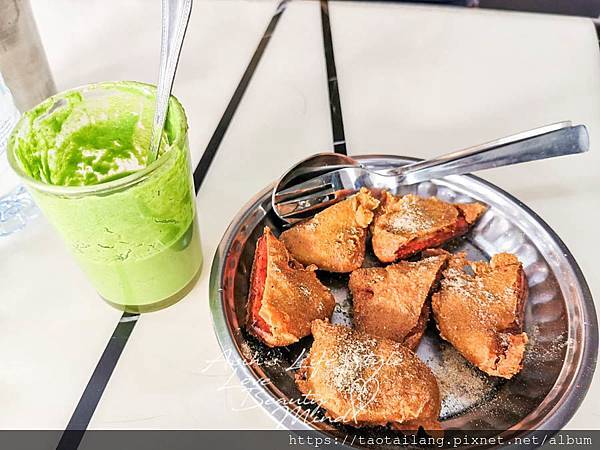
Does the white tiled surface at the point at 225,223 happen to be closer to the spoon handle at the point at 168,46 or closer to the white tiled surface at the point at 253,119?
the white tiled surface at the point at 253,119

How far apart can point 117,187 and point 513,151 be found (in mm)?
444

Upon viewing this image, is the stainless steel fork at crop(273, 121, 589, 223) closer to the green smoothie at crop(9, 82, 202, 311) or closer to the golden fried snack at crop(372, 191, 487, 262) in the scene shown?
the golden fried snack at crop(372, 191, 487, 262)

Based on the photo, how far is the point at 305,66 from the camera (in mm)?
1070

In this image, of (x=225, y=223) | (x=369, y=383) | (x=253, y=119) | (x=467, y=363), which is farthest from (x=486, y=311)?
(x=253, y=119)

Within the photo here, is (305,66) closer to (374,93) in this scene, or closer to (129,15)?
(374,93)

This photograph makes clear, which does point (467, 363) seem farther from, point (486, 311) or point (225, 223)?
point (225, 223)

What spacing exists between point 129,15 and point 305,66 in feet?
1.34

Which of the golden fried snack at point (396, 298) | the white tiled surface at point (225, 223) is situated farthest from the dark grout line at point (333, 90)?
the golden fried snack at point (396, 298)

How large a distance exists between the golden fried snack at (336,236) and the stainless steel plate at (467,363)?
0.03m

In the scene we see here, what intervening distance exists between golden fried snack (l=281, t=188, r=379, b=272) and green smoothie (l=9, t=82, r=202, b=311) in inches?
4.9

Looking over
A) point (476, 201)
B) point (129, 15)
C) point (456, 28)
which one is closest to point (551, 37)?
point (456, 28)

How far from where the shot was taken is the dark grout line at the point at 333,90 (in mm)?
916

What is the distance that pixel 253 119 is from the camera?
963mm

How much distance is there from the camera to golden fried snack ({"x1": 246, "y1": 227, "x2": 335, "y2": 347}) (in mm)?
610
